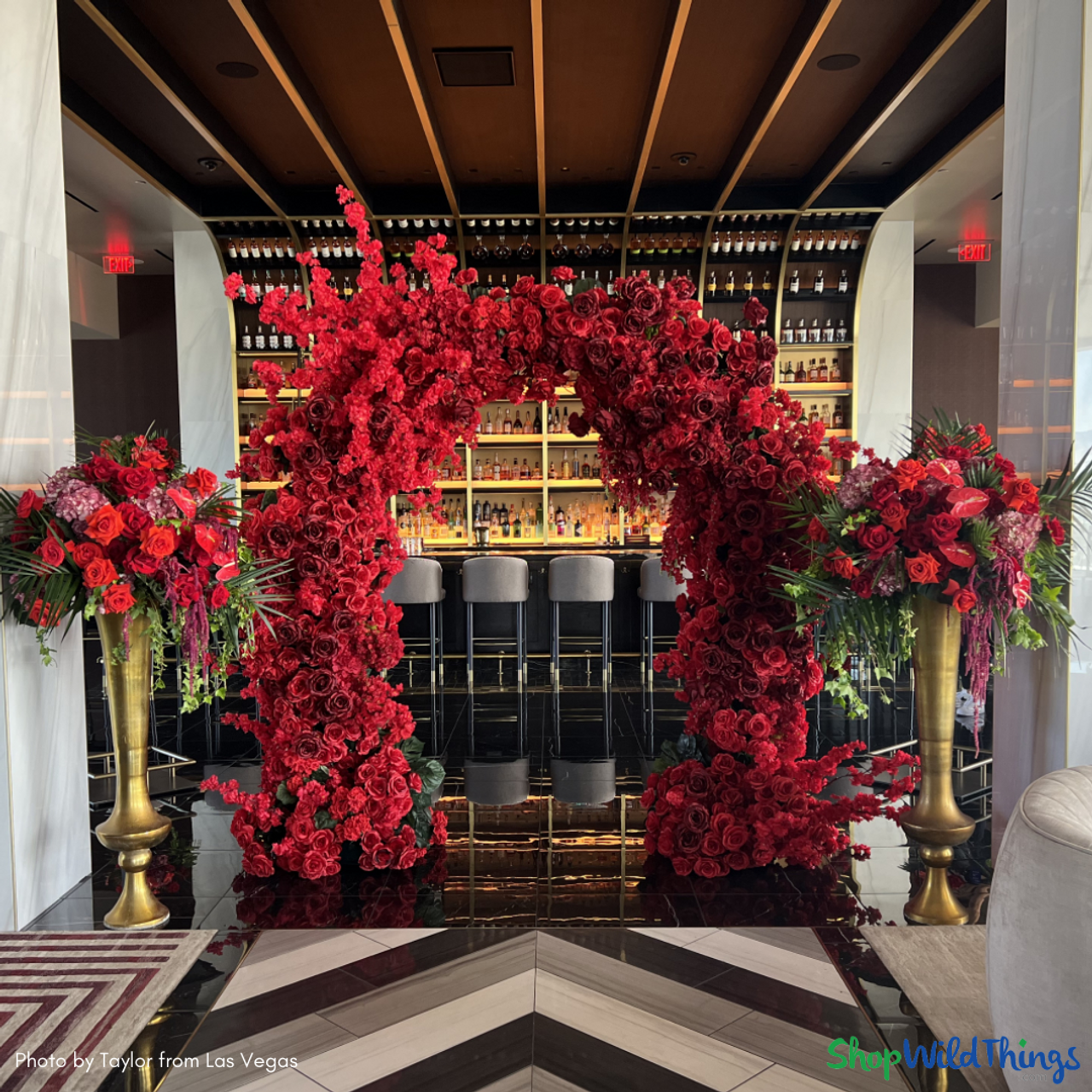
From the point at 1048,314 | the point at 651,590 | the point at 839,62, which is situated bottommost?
the point at 651,590

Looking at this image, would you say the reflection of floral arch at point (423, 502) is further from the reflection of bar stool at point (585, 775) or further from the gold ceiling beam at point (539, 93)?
the gold ceiling beam at point (539, 93)

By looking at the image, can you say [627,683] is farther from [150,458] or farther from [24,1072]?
[24,1072]

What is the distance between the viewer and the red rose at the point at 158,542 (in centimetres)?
254

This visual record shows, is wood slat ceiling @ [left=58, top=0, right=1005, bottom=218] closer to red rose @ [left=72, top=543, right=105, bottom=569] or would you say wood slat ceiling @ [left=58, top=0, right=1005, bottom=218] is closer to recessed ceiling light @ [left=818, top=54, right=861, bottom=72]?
recessed ceiling light @ [left=818, top=54, right=861, bottom=72]

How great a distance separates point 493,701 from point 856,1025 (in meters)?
3.86

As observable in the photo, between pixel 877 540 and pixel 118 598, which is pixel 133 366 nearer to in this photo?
pixel 118 598

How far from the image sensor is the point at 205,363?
24.7ft

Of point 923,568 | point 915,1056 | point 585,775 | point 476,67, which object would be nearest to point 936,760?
point 923,568

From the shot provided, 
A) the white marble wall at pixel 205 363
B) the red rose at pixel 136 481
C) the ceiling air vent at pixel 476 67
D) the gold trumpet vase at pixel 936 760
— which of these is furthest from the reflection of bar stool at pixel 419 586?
the gold trumpet vase at pixel 936 760

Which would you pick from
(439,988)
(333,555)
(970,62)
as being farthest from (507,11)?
(439,988)

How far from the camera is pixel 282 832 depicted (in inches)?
127

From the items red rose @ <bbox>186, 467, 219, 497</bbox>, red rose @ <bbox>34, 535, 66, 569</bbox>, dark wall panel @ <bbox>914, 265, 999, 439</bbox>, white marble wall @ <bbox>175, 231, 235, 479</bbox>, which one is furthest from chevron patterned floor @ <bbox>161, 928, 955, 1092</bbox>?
dark wall panel @ <bbox>914, 265, 999, 439</bbox>

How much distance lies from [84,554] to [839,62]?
4670 millimetres

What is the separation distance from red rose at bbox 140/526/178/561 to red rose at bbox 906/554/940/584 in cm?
208
